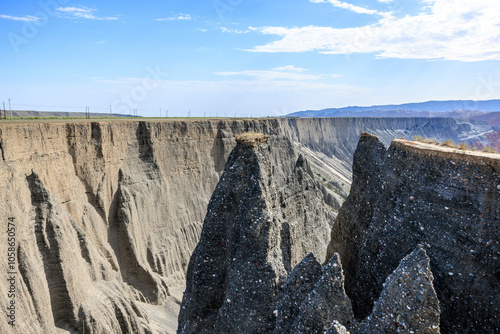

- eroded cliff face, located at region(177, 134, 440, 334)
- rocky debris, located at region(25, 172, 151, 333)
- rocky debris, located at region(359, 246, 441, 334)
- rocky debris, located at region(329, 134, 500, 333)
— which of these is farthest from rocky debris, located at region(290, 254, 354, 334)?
rocky debris, located at region(25, 172, 151, 333)

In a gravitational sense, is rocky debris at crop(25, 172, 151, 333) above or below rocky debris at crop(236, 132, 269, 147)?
below

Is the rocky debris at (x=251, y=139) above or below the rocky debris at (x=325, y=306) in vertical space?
above

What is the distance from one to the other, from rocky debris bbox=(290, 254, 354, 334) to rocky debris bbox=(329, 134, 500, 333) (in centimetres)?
138

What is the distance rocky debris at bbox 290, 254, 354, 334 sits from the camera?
306 inches

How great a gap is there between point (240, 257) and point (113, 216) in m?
22.2

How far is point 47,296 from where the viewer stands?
18953 mm

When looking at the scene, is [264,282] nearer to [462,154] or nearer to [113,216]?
[462,154]

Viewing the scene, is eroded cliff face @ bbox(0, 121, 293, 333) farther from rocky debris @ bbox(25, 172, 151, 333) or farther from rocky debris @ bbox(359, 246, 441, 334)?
rocky debris @ bbox(359, 246, 441, 334)

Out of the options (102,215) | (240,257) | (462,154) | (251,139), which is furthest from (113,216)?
(462,154)

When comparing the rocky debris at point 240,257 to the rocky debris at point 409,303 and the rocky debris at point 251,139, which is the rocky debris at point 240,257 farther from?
the rocky debris at point 409,303

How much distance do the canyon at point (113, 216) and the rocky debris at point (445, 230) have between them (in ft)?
0.56

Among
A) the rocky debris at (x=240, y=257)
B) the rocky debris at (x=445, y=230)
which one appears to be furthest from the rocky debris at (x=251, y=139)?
the rocky debris at (x=445, y=230)

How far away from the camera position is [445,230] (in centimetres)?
800

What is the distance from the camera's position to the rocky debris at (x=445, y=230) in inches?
291
